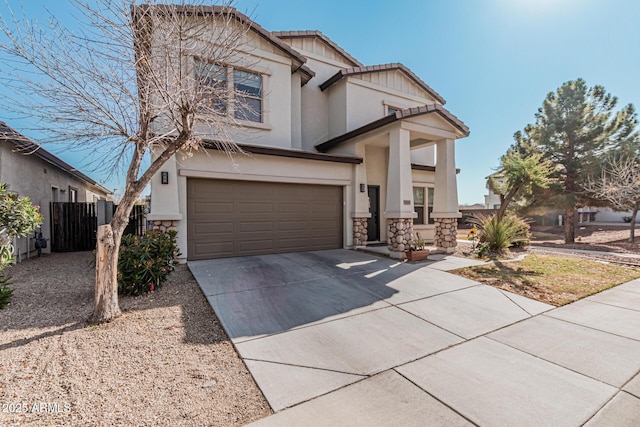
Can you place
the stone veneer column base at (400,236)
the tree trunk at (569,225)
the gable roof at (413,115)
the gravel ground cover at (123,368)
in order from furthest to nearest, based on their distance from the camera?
the tree trunk at (569,225) → the stone veneer column base at (400,236) → the gable roof at (413,115) → the gravel ground cover at (123,368)

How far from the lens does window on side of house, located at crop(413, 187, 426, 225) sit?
1262 centimetres

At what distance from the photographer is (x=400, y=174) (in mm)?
8258

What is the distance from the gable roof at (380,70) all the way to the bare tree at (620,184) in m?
8.88

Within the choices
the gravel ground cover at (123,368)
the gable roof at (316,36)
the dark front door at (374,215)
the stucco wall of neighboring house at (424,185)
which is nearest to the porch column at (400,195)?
the dark front door at (374,215)

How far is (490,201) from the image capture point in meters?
33.8

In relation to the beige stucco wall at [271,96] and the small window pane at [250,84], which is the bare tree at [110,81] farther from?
the small window pane at [250,84]

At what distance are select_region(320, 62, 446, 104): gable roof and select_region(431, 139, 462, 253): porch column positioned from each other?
4312 mm

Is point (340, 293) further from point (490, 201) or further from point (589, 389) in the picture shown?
point (490, 201)

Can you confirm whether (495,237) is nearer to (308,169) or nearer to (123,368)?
(308,169)

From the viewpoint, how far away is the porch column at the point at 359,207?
32.6 feet

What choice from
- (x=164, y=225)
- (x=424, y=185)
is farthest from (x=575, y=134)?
(x=164, y=225)

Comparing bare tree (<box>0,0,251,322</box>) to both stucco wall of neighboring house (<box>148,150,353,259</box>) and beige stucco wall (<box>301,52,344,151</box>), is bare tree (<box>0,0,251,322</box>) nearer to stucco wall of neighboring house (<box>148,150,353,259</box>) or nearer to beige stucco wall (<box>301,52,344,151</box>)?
stucco wall of neighboring house (<box>148,150,353,259</box>)

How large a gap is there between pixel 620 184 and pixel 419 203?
32.8ft

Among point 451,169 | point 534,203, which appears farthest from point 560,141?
point 451,169
